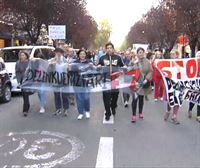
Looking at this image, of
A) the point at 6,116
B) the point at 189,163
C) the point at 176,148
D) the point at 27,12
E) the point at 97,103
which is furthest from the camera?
the point at 27,12

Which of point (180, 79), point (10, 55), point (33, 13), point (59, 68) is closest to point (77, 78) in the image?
point (59, 68)

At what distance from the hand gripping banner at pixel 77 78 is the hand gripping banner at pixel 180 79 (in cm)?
65

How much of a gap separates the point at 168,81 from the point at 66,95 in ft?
8.51

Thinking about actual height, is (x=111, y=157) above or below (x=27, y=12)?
below

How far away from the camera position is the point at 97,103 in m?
12.8

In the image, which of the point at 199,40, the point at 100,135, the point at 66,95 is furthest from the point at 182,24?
the point at 100,135

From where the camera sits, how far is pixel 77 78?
1017 cm

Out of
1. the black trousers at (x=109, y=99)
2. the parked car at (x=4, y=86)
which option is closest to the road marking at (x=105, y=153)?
the black trousers at (x=109, y=99)

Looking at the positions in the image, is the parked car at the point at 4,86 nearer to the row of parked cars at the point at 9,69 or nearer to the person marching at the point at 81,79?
the row of parked cars at the point at 9,69

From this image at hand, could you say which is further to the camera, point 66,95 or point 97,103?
point 97,103

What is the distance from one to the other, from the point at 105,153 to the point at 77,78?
11.7 ft

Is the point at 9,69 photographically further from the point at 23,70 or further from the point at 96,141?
the point at 96,141

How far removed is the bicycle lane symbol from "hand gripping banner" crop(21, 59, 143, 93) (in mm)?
2026

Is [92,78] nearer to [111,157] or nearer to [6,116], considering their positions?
[6,116]
